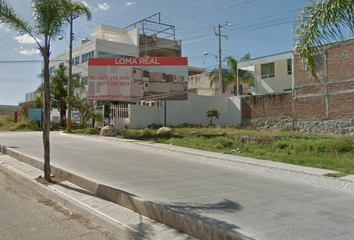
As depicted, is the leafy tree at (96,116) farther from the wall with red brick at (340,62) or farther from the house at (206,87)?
the wall with red brick at (340,62)

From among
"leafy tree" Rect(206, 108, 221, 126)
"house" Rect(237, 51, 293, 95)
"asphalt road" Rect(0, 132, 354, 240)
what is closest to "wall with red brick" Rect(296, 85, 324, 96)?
"house" Rect(237, 51, 293, 95)

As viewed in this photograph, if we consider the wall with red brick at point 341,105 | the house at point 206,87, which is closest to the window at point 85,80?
the house at point 206,87

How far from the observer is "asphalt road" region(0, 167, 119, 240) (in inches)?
202

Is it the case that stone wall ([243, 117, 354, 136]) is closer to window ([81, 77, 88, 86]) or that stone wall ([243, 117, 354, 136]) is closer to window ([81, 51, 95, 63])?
window ([81, 77, 88, 86])

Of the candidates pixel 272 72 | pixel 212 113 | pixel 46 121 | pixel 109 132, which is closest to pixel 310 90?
pixel 272 72

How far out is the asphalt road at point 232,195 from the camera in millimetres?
5277

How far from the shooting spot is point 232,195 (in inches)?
294

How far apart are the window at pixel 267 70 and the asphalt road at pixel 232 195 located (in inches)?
937

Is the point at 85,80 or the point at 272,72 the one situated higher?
the point at 85,80

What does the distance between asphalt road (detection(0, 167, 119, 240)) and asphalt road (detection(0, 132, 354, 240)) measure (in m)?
1.54

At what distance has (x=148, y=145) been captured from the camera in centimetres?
1720

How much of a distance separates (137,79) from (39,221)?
835 inches

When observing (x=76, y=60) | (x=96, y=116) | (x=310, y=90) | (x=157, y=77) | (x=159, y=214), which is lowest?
(x=159, y=214)

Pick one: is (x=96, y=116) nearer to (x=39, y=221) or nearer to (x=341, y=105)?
(x=341, y=105)
